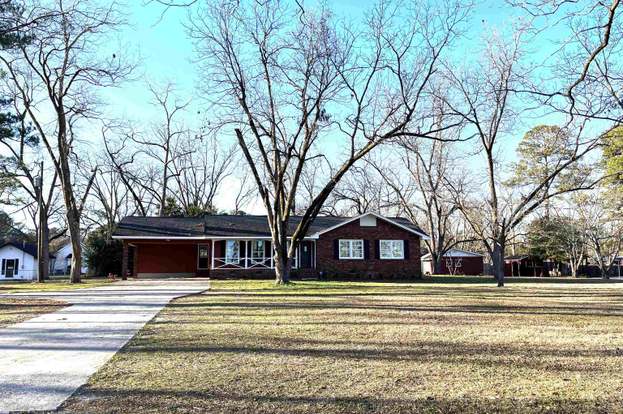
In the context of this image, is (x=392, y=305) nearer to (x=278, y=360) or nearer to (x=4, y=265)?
(x=278, y=360)

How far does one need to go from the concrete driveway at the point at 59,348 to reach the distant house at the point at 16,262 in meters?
39.5

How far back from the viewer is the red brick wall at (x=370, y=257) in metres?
25.8

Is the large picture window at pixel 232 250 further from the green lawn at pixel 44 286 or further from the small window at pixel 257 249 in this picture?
the green lawn at pixel 44 286

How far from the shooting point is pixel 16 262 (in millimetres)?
→ 45250

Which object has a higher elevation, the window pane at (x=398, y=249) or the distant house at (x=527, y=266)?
the window pane at (x=398, y=249)

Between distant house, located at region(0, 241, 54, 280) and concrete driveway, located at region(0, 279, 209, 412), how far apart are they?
3952 centimetres

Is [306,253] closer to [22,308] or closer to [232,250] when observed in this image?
[232,250]

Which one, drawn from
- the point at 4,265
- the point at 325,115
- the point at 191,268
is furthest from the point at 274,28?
the point at 4,265

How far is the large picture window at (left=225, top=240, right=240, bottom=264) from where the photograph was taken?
1023 inches

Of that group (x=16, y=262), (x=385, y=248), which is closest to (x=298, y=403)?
(x=385, y=248)

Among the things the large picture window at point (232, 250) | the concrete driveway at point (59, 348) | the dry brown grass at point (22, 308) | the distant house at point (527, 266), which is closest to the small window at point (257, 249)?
the large picture window at point (232, 250)

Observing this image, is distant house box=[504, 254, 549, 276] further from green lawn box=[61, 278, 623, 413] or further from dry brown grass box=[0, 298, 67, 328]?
dry brown grass box=[0, 298, 67, 328]

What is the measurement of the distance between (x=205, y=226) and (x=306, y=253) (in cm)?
560

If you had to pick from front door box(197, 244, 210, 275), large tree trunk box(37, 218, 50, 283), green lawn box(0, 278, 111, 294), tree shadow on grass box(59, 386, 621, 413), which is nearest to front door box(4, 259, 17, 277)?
large tree trunk box(37, 218, 50, 283)
